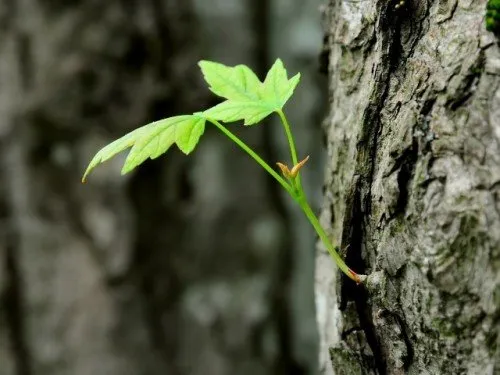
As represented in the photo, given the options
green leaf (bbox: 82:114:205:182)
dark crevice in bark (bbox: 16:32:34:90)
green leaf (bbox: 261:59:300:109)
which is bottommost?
green leaf (bbox: 82:114:205:182)

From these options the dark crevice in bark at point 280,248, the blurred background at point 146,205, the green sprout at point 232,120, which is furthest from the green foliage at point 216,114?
the dark crevice in bark at point 280,248

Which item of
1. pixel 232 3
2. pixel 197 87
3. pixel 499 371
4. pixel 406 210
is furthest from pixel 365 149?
pixel 232 3

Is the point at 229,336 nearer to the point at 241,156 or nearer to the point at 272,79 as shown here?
the point at 241,156

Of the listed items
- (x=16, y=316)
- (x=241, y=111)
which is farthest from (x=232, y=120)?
(x=16, y=316)

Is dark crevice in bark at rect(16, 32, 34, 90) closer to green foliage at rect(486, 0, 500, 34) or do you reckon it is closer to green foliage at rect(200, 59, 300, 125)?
green foliage at rect(200, 59, 300, 125)

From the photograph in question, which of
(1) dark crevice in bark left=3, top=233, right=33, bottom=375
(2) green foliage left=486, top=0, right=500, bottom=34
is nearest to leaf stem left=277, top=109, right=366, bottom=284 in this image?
(2) green foliage left=486, top=0, right=500, bottom=34

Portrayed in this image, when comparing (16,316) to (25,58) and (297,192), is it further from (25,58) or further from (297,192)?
(297,192)
